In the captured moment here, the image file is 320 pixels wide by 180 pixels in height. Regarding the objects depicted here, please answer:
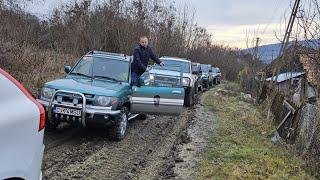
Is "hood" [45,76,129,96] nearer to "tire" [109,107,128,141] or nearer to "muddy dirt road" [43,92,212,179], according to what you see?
"tire" [109,107,128,141]

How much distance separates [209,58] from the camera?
66688mm

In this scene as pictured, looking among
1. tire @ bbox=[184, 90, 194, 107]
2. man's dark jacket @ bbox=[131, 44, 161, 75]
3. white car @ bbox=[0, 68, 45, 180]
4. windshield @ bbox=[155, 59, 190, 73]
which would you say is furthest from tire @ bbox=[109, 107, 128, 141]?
windshield @ bbox=[155, 59, 190, 73]

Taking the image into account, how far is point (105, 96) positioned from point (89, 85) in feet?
1.86

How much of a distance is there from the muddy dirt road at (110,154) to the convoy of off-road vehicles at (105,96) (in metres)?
0.40

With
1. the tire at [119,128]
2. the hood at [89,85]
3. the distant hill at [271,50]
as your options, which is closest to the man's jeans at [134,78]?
the hood at [89,85]

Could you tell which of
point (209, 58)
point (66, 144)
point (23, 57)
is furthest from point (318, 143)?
point (209, 58)

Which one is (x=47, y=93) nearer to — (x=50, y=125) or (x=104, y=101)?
(x=50, y=125)

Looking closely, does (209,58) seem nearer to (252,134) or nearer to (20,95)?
(252,134)

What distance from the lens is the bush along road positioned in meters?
7.61

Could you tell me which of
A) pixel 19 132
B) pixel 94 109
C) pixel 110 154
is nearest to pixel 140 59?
pixel 94 109

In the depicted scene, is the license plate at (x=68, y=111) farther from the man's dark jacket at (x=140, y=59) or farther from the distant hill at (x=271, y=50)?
the distant hill at (x=271, y=50)

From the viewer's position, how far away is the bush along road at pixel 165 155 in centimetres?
761

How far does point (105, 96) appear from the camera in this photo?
9227 millimetres

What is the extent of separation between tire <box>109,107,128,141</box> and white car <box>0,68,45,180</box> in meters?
5.75
